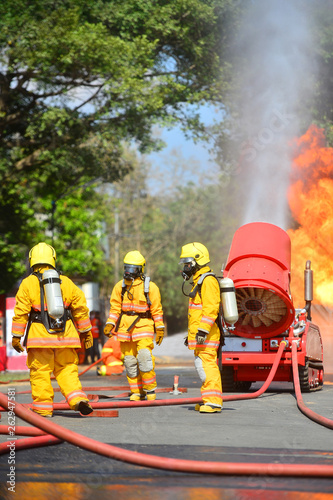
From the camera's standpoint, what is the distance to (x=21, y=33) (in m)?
18.2

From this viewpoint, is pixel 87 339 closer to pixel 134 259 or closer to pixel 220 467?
pixel 134 259

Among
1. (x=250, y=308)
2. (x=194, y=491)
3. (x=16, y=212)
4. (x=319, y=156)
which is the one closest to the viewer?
(x=194, y=491)

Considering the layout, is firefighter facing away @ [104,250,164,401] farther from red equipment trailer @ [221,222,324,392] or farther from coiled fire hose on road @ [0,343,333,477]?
coiled fire hose on road @ [0,343,333,477]

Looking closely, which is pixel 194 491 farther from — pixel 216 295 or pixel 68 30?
pixel 68 30

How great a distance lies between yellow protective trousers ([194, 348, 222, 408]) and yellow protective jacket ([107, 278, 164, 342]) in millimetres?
1434

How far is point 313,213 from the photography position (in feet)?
58.2

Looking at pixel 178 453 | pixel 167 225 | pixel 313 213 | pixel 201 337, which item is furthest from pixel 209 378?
pixel 167 225

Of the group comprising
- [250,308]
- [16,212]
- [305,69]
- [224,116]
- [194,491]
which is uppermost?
Answer: [305,69]

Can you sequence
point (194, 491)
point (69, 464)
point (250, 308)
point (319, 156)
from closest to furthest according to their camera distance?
point (194, 491) → point (69, 464) → point (250, 308) → point (319, 156)

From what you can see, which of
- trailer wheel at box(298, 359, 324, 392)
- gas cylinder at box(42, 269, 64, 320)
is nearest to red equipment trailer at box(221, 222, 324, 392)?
trailer wheel at box(298, 359, 324, 392)

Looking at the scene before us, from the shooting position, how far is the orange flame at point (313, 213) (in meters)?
16.2

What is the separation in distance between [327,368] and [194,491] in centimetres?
1453

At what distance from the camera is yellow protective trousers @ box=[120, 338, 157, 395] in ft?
31.1

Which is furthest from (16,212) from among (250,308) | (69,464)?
(69,464)
